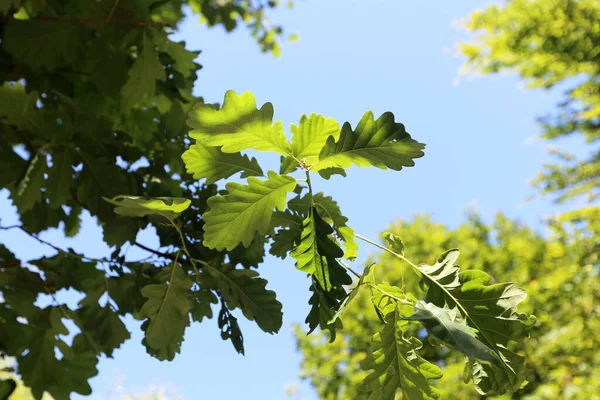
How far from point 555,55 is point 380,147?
851cm

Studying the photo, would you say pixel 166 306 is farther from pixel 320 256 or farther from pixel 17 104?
pixel 17 104

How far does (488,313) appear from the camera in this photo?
0.80 metres

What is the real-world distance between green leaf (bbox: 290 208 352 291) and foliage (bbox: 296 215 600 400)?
4.82 metres

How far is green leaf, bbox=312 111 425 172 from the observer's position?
2.60 ft

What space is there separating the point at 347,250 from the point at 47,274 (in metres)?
1.19

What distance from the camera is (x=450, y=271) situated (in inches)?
32.5

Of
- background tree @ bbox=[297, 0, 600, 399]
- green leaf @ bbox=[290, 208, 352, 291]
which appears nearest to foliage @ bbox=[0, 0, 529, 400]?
green leaf @ bbox=[290, 208, 352, 291]

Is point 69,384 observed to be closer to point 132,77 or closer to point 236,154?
point 132,77

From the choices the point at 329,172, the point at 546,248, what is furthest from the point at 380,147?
the point at 546,248

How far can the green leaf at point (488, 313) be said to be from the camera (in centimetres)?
77

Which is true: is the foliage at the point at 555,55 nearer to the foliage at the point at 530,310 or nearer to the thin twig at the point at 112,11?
the foliage at the point at 530,310

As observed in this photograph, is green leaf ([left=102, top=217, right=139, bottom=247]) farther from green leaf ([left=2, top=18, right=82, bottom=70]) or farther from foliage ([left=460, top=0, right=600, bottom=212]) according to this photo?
foliage ([left=460, top=0, right=600, bottom=212])

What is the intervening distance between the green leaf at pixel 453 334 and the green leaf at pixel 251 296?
1.44 feet

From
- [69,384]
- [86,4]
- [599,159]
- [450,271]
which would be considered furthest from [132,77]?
[599,159]
